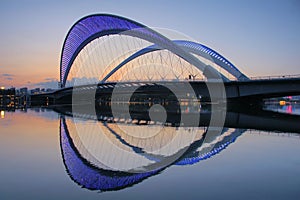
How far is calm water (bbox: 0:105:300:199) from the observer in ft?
21.4

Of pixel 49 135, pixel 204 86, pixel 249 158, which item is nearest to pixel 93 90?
pixel 204 86

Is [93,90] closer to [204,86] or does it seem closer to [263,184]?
[204,86]

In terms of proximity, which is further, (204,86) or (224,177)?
(204,86)

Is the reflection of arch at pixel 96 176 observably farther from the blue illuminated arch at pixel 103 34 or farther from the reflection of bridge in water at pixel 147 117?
the blue illuminated arch at pixel 103 34

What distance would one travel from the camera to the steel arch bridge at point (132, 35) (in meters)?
44.9

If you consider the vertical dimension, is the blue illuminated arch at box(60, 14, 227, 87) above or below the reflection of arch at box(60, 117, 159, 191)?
above

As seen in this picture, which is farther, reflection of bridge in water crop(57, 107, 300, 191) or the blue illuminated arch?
the blue illuminated arch

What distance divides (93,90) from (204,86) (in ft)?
75.4

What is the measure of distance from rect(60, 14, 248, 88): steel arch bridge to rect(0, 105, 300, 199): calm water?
31.4m

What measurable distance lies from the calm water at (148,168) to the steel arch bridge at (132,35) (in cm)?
3136

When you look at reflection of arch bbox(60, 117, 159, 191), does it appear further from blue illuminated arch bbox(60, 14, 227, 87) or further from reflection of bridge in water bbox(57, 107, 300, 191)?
blue illuminated arch bbox(60, 14, 227, 87)

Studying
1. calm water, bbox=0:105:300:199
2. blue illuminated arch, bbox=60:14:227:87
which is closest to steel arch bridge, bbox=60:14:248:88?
blue illuminated arch, bbox=60:14:227:87

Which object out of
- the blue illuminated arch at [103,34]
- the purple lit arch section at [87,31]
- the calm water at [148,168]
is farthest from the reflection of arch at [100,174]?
the purple lit arch section at [87,31]

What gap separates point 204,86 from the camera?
4681 cm
